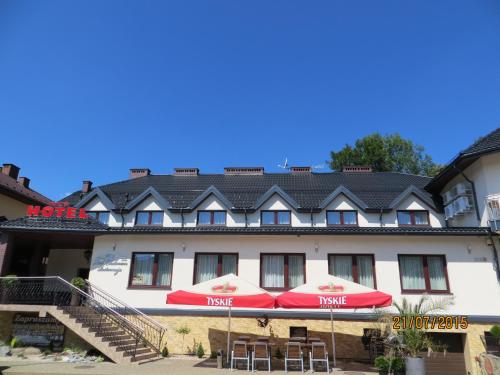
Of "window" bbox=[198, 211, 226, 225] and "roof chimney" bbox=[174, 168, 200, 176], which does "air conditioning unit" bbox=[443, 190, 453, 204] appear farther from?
"roof chimney" bbox=[174, 168, 200, 176]

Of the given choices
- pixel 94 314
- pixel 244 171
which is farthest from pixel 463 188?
pixel 94 314

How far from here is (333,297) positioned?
11.6 meters

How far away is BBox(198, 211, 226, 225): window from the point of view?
18.3 meters

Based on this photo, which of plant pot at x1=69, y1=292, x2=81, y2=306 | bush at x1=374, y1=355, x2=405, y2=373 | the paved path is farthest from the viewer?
plant pot at x1=69, y1=292, x2=81, y2=306

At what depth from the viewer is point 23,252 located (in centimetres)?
2011

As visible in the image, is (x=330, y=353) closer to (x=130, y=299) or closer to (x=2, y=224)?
(x=130, y=299)

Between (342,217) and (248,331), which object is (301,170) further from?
(248,331)

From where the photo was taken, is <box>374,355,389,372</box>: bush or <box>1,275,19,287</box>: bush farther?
<box>1,275,19,287</box>: bush

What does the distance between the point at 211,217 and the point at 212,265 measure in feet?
9.84

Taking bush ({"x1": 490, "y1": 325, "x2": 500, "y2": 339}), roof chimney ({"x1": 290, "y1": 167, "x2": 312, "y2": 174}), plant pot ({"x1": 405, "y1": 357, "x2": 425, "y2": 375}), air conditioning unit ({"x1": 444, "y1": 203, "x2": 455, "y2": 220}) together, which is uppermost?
roof chimney ({"x1": 290, "y1": 167, "x2": 312, "y2": 174})

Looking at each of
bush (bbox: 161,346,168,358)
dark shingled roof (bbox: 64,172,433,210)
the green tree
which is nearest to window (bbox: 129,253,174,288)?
bush (bbox: 161,346,168,358)

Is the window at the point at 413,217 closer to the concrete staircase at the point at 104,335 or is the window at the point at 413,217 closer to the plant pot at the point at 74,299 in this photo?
the concrete staircase at the point at 104,335

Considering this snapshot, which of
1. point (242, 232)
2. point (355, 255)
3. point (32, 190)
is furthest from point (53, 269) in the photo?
point (355, 255)

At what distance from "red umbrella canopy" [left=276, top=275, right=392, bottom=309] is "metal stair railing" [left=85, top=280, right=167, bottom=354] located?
6.28 m
